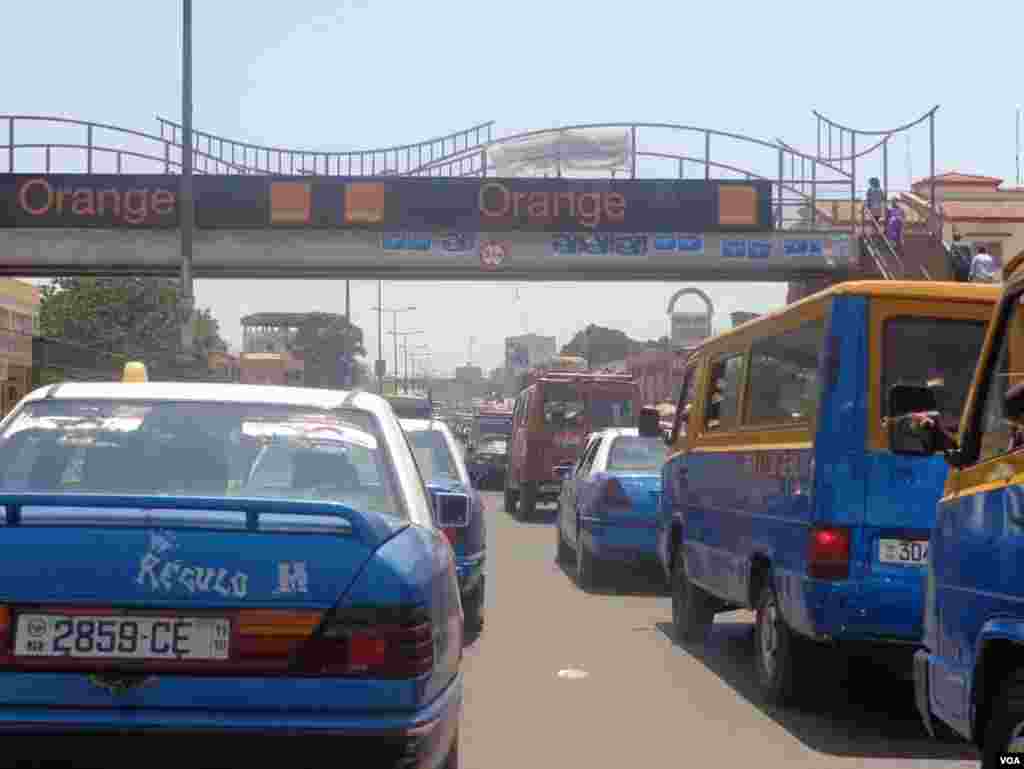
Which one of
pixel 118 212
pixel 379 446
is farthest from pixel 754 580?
pixel 118 212

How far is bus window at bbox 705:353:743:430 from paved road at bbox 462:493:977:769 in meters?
1.70

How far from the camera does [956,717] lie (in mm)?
5629

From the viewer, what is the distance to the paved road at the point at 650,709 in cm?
756

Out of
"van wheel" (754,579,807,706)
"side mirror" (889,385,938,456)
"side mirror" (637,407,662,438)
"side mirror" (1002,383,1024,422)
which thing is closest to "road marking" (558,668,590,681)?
"van wheel" (754,579,807,706)

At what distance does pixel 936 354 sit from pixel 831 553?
122 centimetres

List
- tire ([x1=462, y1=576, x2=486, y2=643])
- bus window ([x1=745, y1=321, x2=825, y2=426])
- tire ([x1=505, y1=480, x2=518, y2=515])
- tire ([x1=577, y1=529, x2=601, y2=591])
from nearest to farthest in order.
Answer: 1. bus window ([x1=745, y1=321, x2=825, y2=426])
2. tire ([x1=462, y1=576, x2=486, y2=643])
3. tire ([x1=577, y1=529, x2=601, y2=591])
4. tire ([x1=505, y1=480, x2=518, y2=515])

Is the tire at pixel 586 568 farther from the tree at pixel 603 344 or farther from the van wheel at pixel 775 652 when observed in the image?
the tree at pixel 603 344

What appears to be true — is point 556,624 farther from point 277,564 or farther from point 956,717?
point 277,564

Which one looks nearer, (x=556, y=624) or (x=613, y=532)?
(x=556, y=624)

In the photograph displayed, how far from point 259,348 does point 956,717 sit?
120368 mm

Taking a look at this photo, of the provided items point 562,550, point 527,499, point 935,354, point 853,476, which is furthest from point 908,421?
point 527,499

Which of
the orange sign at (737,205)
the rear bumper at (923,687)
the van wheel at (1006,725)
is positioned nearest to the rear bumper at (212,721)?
the van wheel at (1006,725)

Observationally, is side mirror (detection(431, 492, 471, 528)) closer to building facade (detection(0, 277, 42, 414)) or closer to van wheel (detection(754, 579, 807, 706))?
van wheel (detection(754, 579, 807, 706))

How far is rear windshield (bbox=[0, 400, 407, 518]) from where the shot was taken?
5449 millimetres
